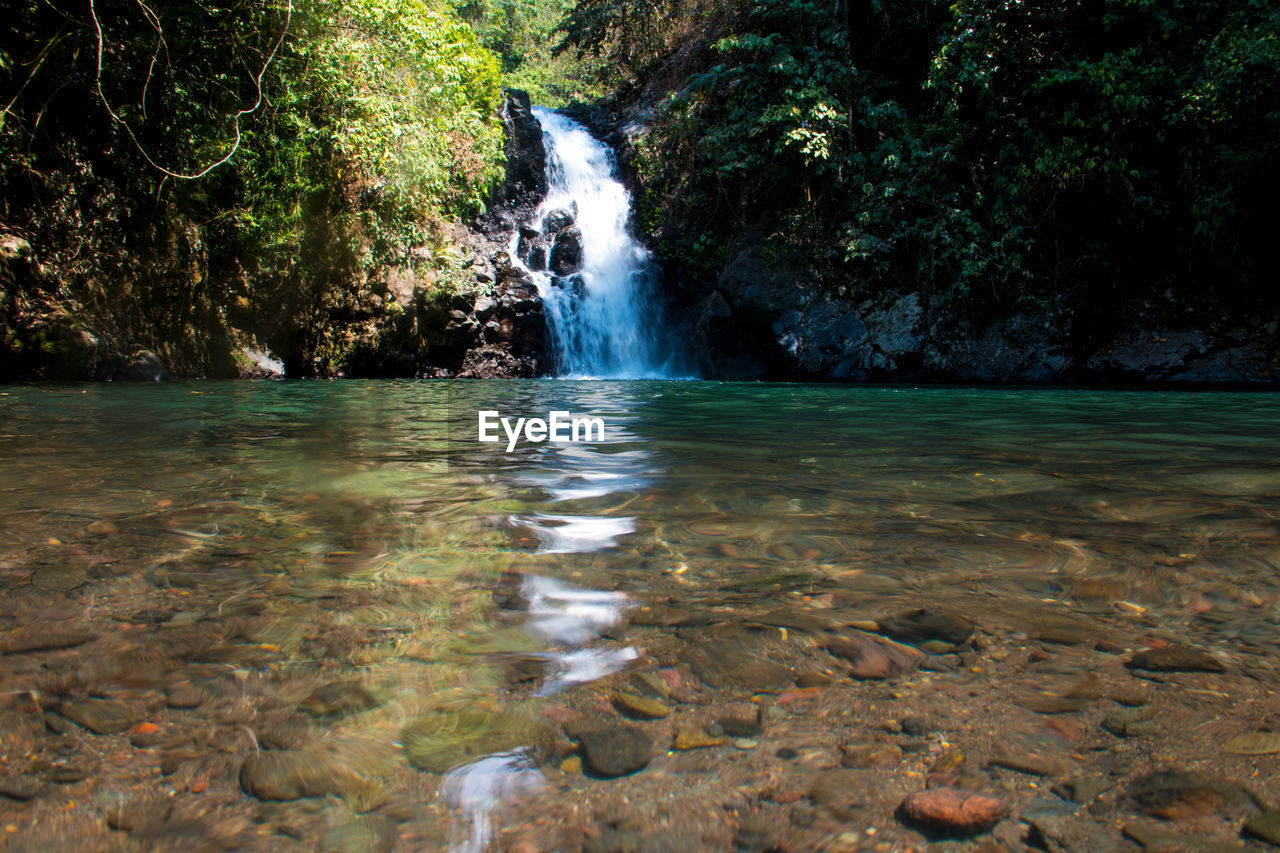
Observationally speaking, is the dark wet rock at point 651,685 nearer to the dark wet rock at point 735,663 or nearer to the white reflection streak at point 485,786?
the dark wet rock at point 735,663

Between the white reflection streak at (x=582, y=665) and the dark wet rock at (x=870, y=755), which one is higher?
the white reflection streak at (x=582, y=665)

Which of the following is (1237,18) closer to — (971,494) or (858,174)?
(858,174)

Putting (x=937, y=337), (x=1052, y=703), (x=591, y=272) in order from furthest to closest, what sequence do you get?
(x=591, y=272) → (x=937, y=337) → (x=1052, y=703)

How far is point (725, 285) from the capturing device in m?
14.0

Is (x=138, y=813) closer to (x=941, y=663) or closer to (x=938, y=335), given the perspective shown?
(x=941, y=663)

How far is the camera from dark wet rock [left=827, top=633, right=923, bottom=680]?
4.41ft

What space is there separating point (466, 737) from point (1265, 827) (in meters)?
1.06

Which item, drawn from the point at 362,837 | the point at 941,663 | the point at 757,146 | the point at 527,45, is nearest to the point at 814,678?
the point at 941,663

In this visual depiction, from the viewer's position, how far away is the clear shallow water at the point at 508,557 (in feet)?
4.19

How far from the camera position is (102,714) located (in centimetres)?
118

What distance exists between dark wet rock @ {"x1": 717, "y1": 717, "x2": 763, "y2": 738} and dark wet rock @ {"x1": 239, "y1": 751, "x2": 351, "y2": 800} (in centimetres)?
56

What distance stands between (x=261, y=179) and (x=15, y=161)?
2.78m

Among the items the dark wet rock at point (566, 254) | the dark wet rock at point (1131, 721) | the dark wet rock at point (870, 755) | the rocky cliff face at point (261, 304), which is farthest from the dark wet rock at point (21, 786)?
the dark wet rock at point (566, 254)

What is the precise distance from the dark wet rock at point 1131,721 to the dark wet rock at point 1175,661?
0.18 m
